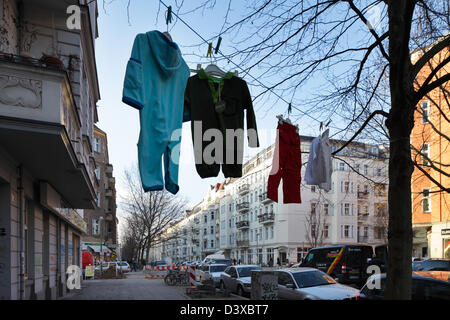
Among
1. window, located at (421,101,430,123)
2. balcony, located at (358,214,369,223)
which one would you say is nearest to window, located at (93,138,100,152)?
window, located at (421,101,430,123)

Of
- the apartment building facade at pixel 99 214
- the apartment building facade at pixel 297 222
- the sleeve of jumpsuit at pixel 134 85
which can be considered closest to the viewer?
the sleeve of jumpsuit at pixel 134 85

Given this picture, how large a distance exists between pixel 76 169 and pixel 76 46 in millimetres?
3569

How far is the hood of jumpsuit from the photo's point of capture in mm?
4609

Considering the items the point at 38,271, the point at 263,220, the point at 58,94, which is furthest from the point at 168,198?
the point at 58,94

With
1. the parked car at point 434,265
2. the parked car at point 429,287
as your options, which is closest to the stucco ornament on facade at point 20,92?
the parked car at point 429,287

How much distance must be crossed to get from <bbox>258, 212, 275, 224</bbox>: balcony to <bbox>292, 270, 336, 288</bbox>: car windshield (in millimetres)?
44813

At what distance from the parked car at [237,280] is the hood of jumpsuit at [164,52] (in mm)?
13792

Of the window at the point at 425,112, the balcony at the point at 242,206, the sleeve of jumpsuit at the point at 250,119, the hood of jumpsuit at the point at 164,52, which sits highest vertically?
the window at the point at 425,112

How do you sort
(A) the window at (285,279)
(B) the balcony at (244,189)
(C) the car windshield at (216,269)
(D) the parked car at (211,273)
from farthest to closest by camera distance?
(B) the balcony at (244,189)
(C) the car windshield at (216,269)
(D) the parked car at (211,273)
(A) the window at (285,279)

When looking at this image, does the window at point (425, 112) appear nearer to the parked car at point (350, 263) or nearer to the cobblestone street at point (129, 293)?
the parked car at point (350, 263)

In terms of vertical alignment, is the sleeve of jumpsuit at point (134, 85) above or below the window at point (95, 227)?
above

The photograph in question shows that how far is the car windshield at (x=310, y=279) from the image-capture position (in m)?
12.2

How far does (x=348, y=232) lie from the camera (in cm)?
5631
